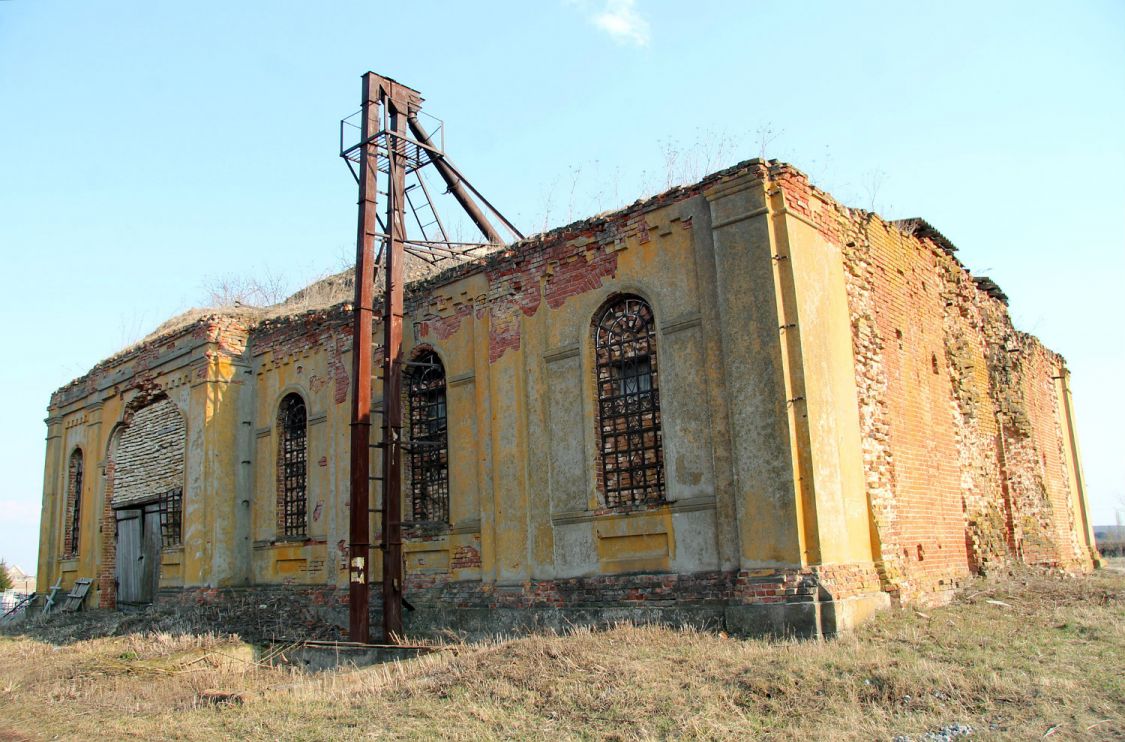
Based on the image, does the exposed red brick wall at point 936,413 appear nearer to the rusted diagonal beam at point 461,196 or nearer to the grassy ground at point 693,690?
the grassy ground at point 693,690

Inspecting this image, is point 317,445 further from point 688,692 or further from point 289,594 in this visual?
point 688,692

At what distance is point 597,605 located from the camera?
1130 centimetres

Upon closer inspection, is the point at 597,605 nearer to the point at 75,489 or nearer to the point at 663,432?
the point at 663,432

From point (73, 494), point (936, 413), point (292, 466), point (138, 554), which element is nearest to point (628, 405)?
point (936, 413)

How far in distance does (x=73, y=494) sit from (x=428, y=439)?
43.1ft

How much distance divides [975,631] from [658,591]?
3.44 metres

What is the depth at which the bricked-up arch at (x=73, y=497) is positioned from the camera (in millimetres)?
22161

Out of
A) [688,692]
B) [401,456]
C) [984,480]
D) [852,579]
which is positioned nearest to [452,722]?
[688,692]

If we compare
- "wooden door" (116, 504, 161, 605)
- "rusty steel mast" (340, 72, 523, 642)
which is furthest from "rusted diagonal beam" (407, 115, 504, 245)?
"wooden door" (116, 504, 161, 605)

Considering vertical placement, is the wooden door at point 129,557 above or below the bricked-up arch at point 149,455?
below

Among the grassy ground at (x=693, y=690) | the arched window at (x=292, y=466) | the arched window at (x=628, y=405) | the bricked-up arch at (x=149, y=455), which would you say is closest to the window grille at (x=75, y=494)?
the bricked-up arch at (x=149, y=455)

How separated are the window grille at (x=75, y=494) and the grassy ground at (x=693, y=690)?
11.4 metres

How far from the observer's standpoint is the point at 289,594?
15.8 m

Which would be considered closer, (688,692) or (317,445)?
(688,692)
